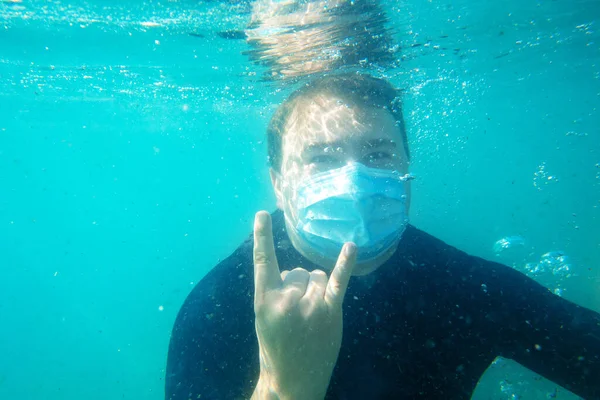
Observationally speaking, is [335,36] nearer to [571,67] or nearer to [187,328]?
[187,328]

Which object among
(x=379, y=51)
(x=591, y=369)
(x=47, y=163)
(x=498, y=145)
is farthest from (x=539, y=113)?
(x=47, y=163)

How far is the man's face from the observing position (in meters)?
3.03

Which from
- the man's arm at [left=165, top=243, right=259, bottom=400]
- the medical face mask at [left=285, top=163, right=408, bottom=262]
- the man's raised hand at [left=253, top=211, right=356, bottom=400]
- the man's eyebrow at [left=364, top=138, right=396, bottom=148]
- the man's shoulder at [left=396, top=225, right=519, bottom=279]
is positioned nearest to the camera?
the man's raised hand at [left=253, top=211, right=356, bottom=400]

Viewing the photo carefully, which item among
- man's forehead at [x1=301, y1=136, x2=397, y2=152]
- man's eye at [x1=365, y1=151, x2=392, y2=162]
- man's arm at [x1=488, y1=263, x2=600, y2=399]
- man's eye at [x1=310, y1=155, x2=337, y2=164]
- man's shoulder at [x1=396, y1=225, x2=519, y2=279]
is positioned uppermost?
man's forehead at [x1=301, y1=136, x2=397, y2=152]

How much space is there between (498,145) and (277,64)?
7875 centimetres

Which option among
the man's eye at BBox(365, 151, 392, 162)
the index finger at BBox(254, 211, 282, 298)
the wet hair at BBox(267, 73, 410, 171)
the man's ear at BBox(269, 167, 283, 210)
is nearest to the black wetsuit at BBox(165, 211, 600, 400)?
the man's ear at BBox(269, 167, 283, 210)

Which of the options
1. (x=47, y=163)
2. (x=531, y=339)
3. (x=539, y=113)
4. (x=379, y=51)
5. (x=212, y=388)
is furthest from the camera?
(x=47, y=163)

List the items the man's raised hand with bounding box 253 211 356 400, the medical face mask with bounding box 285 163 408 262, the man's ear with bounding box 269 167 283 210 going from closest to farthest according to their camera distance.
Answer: the man's raised hand with bounding box 253 211 356 400 → the medical face mask with bounding box 285 163 408 262 → the man's ear with bounding box 269 167 283 210

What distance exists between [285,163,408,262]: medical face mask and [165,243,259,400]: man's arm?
654 millimetres

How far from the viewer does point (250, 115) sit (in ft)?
69.8

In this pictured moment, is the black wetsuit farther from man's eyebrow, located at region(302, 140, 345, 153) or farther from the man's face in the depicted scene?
man's eyebrow, located at region(302, 140, 345, 153)

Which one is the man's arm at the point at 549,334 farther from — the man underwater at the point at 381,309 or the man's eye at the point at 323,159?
the man's eye at the point at 323,159

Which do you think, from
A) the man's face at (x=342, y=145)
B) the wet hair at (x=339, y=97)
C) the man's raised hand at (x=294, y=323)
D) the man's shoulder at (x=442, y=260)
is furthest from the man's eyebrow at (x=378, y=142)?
the man's raised hand at (x=294, y=323)

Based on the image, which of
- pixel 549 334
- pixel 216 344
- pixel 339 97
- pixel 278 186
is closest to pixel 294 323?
pixel 216 344
